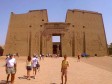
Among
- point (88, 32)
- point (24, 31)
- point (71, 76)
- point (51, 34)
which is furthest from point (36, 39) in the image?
point (71, 76)

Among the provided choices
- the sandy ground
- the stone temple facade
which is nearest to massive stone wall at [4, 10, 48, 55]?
the stone temple facade

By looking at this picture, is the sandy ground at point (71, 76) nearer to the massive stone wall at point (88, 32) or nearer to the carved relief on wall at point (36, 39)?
the carved relief on wall at point (36, 39)

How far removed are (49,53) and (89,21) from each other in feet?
34.8

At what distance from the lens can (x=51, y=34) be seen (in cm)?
4522

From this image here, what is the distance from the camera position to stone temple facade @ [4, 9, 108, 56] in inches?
1775

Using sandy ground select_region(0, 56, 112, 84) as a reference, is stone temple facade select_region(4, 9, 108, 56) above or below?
above

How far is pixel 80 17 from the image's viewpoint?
156 ft

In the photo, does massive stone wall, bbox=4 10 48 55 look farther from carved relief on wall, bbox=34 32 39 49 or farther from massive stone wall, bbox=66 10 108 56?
massive stone wall, bbox=66 10 108 56

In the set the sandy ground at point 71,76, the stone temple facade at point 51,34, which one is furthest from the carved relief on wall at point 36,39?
the sandy ground at point 71,76

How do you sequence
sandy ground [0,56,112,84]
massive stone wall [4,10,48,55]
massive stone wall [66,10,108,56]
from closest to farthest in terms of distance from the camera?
sandy ground [0,56,112,84]
massive stone wall [4,10,48,55]
massive stone wall [66,10,108,56]

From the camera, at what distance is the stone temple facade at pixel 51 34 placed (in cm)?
4509

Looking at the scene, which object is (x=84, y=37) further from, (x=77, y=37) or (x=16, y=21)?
(x=16, y=21)

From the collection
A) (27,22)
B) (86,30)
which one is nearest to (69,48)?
(86,30)

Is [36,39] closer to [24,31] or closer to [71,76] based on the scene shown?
[24,31]
